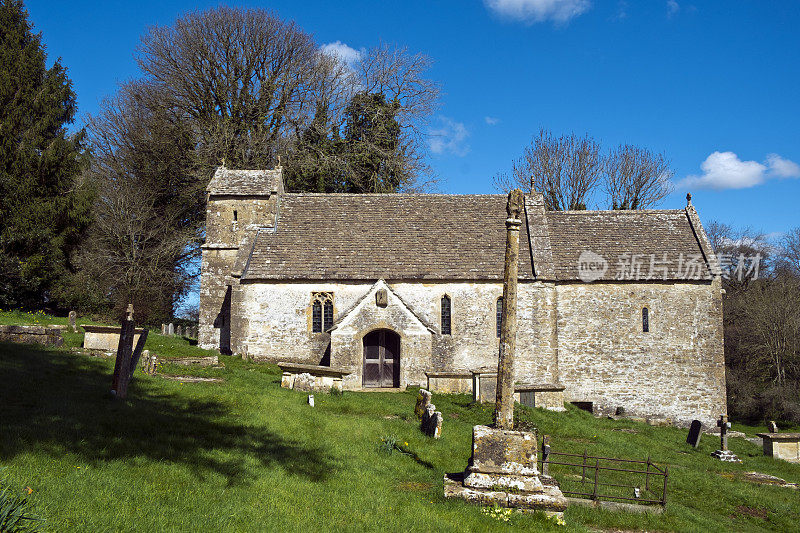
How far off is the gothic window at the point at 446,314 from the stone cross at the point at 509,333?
51.3 feet

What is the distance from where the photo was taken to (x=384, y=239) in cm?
2745

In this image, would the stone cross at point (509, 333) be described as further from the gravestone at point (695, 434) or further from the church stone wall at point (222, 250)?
the church stone wall at point (222, 250)

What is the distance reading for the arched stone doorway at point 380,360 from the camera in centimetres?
2425

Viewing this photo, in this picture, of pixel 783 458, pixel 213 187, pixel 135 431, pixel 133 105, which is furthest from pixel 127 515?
pixel 133 105

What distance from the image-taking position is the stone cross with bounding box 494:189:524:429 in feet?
30.7

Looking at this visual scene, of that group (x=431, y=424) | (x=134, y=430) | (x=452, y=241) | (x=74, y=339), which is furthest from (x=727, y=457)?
(x=74, y=339)

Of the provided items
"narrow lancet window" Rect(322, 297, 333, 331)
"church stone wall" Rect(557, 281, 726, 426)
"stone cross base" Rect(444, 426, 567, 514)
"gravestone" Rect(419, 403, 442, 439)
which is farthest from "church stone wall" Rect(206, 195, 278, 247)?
"stone cross base" Rect(444, 426, 567, 514)

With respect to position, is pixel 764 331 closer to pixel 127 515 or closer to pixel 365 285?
pixel 365 285

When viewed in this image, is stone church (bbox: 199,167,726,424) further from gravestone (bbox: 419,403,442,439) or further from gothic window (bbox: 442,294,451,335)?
gravestone (bbox: 419,403,442,439)

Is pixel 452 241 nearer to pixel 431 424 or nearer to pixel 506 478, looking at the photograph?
pixel 431 424

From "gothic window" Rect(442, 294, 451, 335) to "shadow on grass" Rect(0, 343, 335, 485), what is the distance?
13796 millimetres

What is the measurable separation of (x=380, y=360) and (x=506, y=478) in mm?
15807

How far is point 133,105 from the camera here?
4109cm

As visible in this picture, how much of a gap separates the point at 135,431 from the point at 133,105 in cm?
3715
